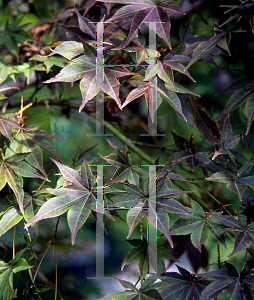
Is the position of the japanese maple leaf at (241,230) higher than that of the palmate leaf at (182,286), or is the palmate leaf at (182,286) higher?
the japanese maple leaf at (241,230)

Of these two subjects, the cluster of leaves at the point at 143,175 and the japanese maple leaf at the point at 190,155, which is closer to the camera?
the cluster of leaves at the point at 143,175

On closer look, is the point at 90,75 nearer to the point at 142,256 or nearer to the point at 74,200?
the point at 74,200

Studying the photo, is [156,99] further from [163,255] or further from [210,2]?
[210,2]

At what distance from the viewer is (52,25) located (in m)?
0.74

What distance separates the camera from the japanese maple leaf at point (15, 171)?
506 mm

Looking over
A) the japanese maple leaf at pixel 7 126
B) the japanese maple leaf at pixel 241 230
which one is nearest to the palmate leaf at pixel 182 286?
the japanese maple leaf at pixel 241 230

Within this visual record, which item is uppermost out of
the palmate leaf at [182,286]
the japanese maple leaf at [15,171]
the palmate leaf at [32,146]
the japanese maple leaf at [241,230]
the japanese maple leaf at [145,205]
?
the palmate leaf at [32,146]

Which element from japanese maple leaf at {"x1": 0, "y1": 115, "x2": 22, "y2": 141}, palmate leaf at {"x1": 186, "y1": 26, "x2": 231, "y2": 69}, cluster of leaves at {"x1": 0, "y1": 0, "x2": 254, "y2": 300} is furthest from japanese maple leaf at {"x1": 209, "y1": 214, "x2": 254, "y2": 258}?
japanese maple leaf at {"x1": 0, "y1": 115, "x2": 22, "y2": 141}

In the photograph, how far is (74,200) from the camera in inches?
18.3

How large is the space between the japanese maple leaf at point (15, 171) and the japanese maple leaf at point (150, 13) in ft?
1.03

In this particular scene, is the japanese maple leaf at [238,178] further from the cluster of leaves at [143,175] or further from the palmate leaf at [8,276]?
the palmate leaf at [8,276]

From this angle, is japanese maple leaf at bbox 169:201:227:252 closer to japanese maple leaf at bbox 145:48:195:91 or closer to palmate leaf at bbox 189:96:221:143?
palmate leaf at bbox 189:96:221:143

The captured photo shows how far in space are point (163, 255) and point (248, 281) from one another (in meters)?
0.17

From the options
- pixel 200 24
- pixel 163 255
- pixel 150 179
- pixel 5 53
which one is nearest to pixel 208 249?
pixel 163 255
